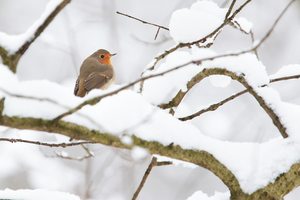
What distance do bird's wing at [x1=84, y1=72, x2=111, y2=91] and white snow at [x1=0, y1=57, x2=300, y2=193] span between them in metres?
2.50

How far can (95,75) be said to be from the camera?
4.69 meters

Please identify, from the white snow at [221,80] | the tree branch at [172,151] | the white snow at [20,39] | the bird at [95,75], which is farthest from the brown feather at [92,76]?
the white snow at [20,39]

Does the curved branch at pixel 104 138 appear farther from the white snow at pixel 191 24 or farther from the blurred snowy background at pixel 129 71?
the blurred snowy background at pixel 129 71

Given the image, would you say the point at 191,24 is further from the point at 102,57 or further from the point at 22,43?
the point at 102,57

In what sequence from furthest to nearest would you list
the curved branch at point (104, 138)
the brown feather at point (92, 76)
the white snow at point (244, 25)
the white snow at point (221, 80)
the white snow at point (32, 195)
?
the brown feather at point (92, 76) < the white snow at point (244, 25) < the white snow at point (221, 80) < the white snow at point (32, 195) < the curved branch at point (104, 138)

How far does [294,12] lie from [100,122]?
827cm

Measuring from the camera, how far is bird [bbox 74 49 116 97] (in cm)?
446

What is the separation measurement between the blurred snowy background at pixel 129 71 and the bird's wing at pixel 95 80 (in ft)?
1.87

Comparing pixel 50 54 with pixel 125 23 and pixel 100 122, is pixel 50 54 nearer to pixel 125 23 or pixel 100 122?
pixel 125 23

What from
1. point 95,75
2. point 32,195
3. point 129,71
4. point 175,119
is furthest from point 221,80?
point 129,71

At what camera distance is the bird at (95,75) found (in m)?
4.46

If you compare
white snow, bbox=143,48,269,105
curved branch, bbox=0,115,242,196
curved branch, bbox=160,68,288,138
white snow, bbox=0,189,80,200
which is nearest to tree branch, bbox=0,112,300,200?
curved branch, bbox=0,115,242,196

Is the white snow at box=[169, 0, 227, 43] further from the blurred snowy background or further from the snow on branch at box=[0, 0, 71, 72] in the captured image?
the blurred snowy background

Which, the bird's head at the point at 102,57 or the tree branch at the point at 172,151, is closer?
the tree branch at the point at 172,151
